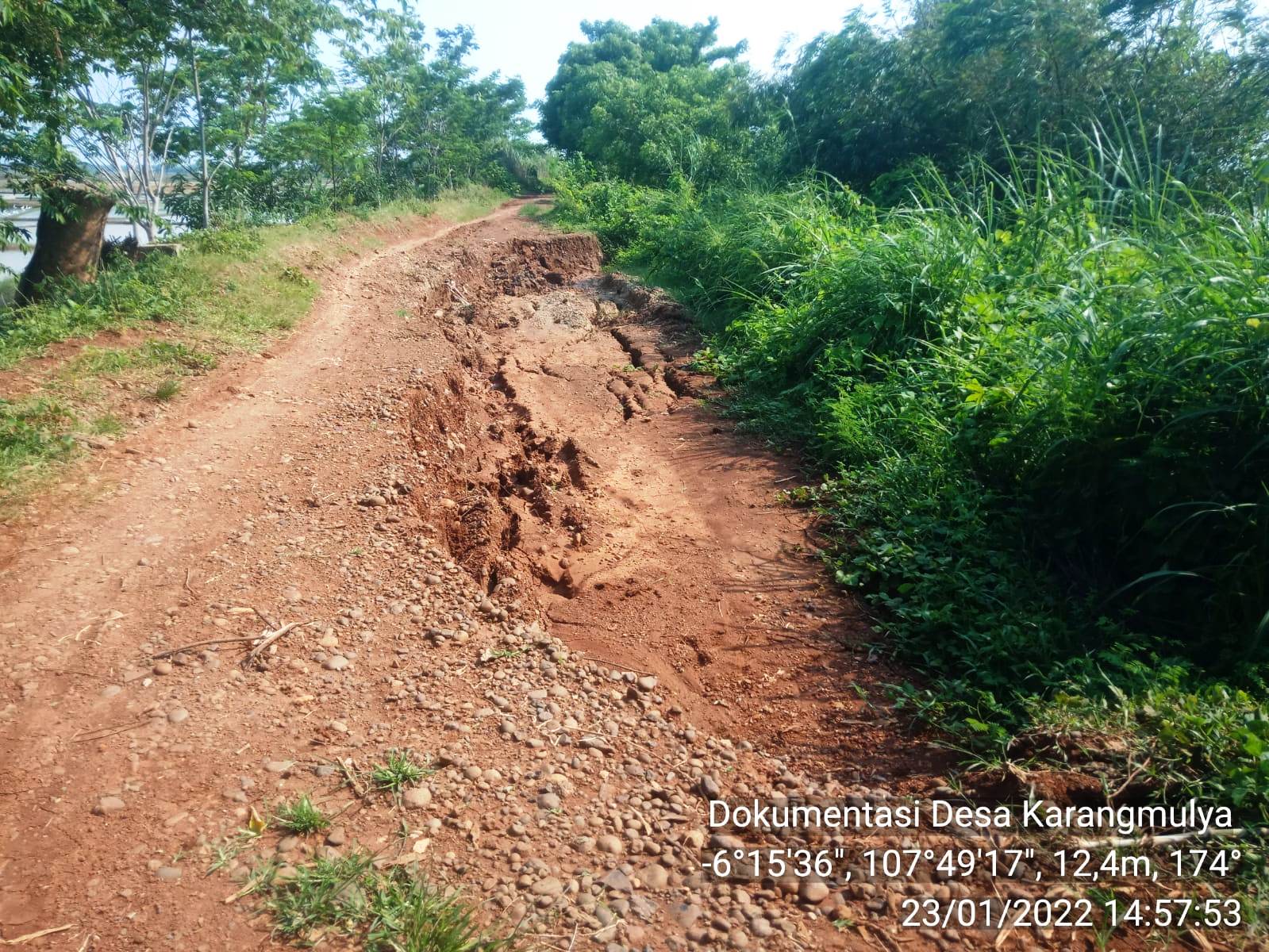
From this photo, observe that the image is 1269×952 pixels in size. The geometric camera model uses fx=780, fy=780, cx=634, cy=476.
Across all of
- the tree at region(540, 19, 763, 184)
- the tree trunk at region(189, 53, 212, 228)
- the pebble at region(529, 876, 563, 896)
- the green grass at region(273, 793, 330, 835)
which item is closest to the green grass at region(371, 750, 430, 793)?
the green grass at region(273, 793, 330, 835)

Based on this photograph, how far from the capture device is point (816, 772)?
2467 millimetres

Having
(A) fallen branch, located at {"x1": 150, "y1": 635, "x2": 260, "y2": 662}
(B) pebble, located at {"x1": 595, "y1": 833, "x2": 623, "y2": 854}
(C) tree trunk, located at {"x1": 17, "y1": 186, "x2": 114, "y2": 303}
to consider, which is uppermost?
(C) tree trunk, located at {"x1": 17, "y1": 186, "x2": 114, "y2": 303}

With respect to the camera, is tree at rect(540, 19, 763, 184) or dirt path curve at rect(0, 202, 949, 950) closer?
dirt path curve at rect(0, 202, 949, 950)

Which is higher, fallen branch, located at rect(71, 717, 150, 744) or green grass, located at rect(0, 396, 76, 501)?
green grass, located at rect(0, 396, 76, 501)

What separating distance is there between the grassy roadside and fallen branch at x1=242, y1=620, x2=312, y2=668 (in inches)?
66.4

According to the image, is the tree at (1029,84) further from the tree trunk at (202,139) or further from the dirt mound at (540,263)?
the tree trunk at (202,139)

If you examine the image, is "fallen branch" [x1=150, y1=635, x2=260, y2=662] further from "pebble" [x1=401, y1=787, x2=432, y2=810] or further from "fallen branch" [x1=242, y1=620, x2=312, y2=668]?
"pebble" [x1=401, y1=787, x2=432, y2=810]

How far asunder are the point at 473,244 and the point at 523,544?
9721 millimetres

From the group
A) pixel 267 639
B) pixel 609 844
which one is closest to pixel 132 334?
pixel 267 639

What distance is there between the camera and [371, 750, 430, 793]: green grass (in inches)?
91.0

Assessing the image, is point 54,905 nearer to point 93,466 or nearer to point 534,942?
point 534,942

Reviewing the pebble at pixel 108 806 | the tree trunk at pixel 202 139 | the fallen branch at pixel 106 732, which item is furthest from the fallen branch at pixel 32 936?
the tree trunk at pixel 202 139

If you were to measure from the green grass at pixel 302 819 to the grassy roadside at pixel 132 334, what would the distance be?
2496 millimetres

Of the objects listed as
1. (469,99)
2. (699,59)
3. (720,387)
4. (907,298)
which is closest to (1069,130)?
(907,298)
